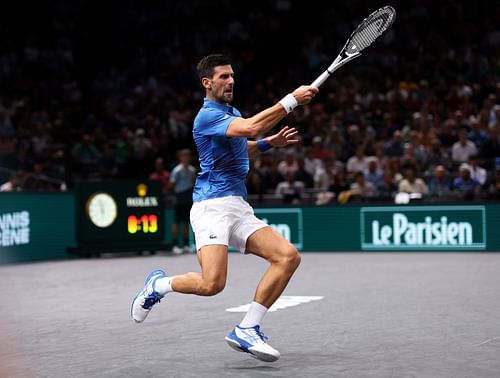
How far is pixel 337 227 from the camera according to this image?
18.0 metres

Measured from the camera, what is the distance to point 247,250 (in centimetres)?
692

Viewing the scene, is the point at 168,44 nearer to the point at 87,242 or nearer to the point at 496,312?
the point at 87,242

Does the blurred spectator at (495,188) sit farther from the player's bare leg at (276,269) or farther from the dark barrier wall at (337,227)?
the player's bare leg at (276,269)

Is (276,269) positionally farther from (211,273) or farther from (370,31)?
(370,31)

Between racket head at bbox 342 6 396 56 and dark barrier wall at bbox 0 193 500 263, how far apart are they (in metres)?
10.1

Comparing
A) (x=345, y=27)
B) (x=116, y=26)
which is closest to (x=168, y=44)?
(x=116, y=26)

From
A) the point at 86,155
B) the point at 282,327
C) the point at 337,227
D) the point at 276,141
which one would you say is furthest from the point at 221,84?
the point at 86,155

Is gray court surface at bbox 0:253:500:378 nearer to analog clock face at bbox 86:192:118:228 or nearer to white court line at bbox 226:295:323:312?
white court line at bbox 226:295:323:312

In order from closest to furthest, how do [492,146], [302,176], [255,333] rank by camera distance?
[255,333], [492,146], [302,176]

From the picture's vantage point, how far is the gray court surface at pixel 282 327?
6246 mm

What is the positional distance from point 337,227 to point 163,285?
1118 cm

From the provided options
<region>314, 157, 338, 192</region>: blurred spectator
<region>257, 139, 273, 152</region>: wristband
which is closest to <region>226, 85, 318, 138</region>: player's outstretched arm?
<region>257, 139, 273, 152</region>: wristband

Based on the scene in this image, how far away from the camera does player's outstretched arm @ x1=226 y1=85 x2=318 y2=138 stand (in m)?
6.37

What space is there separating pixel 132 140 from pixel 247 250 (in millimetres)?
15525
